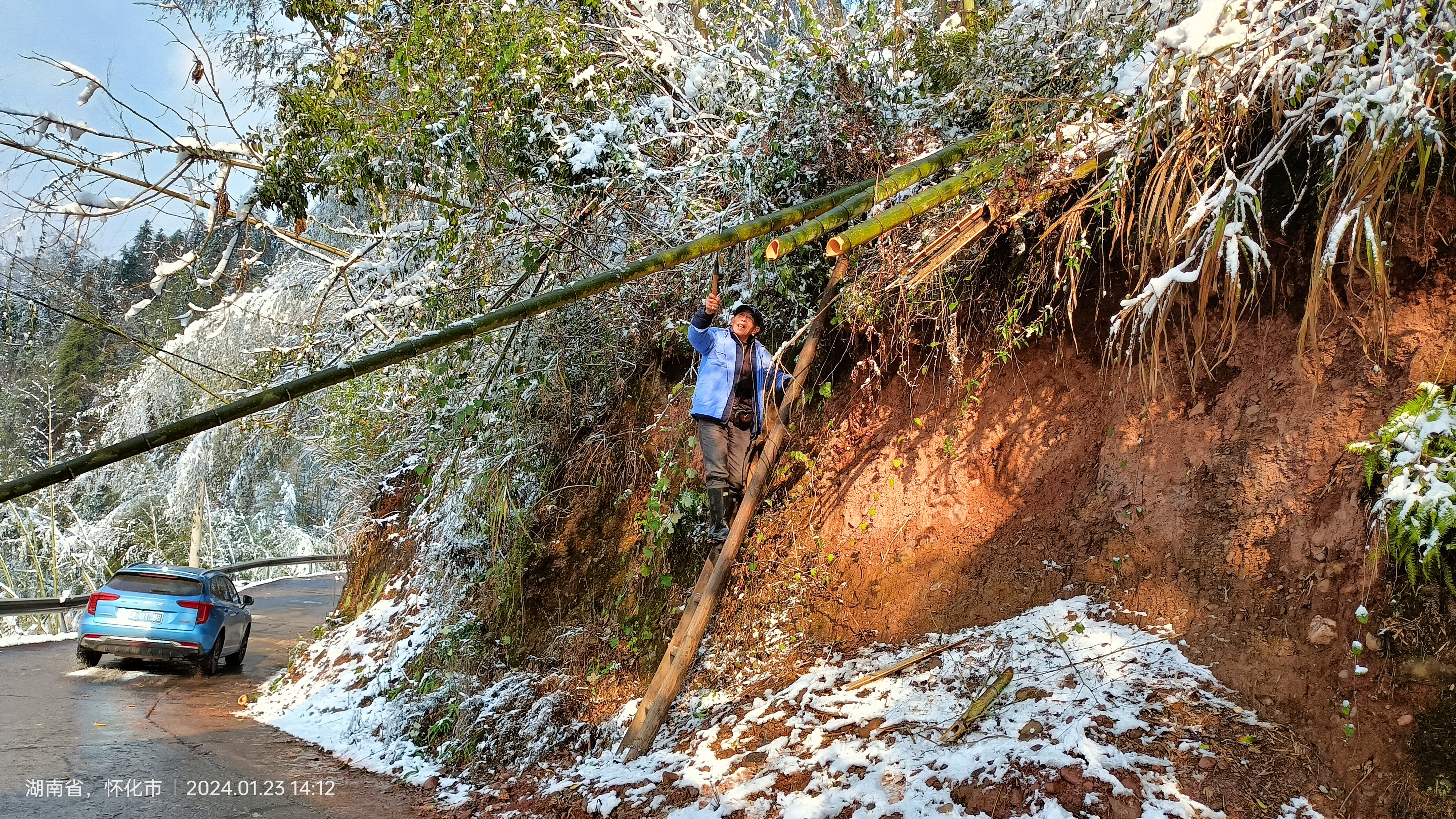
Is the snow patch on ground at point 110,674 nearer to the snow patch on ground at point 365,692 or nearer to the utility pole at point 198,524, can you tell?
the snow patch on ground at point 365,692

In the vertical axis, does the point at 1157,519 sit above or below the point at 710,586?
above

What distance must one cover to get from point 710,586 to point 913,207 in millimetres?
3166

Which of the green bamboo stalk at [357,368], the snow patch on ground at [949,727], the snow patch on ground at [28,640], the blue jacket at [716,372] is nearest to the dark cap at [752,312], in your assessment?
the blue jacket at [716,372]

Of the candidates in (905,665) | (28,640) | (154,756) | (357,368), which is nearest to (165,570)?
(28,640)

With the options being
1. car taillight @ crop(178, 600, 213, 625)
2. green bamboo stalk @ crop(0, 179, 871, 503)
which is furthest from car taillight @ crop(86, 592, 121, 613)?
green bamboo stalk @ crop(0, 179, 871, 503)

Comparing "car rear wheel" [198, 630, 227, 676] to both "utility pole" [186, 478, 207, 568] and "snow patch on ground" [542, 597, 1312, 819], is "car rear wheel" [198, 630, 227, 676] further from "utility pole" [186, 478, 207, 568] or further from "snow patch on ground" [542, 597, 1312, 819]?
"utility pole" [186, 478, 207, 568]

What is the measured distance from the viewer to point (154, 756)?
24.8 feet

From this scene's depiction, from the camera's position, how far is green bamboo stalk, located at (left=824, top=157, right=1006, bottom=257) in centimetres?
424

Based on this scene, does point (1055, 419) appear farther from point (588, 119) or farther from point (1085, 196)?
point (588, 119)

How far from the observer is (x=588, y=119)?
784cm

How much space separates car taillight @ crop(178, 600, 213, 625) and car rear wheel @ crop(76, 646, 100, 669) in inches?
49.8

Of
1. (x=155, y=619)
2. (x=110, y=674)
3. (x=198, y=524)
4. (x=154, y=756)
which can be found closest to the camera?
(x=154, y=756)

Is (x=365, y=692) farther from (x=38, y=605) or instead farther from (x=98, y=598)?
(x=38, y=605)

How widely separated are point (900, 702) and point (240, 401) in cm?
373
